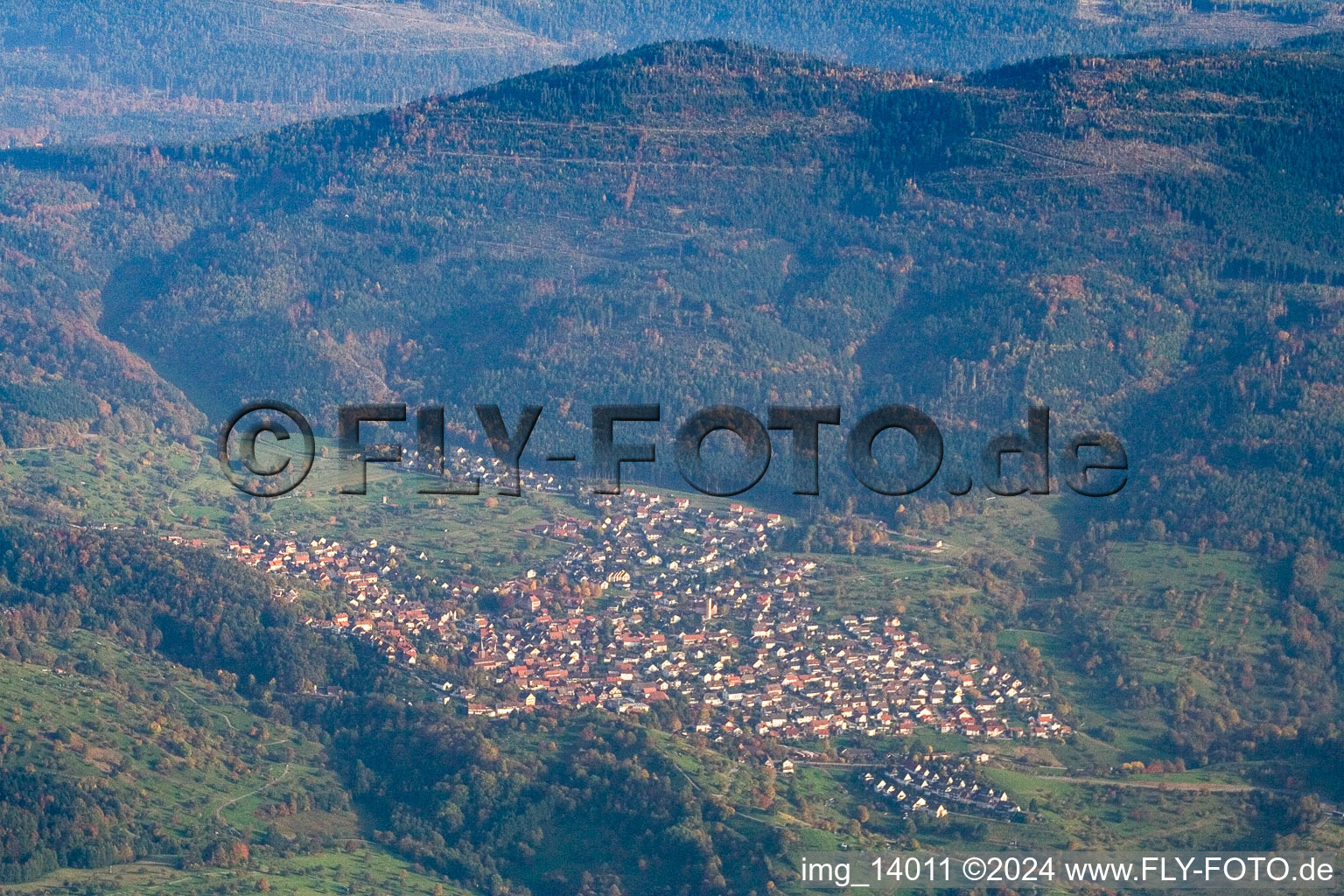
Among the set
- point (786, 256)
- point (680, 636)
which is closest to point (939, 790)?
point (680, 636)

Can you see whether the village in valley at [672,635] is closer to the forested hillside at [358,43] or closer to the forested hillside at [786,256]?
the forested hillside at [786,256]

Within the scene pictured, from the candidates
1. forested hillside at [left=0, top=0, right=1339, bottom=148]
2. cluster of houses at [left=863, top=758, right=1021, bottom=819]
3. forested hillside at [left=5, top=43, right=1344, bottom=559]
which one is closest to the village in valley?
cluster of houses at [left=863, top=758, right=1021, bottom=819]

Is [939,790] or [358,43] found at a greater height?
[358,43]

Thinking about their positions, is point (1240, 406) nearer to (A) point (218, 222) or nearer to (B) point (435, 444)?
(B) point (435, 444)

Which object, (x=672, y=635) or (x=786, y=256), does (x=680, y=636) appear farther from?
(x=786, y=256)

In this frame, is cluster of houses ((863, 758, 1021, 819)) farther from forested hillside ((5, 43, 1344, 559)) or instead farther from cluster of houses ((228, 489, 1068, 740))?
forested hillside ((5, 43, 1344, 559))
